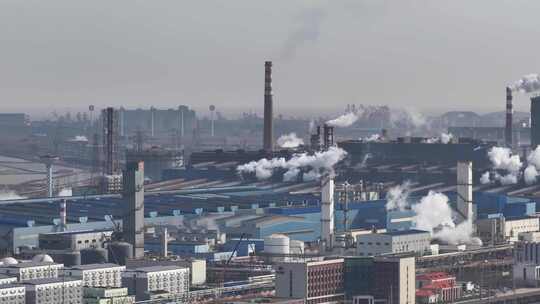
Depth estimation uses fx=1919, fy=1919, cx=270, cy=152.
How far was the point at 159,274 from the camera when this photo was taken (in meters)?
45.3

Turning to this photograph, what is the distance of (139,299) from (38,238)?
10031 mm

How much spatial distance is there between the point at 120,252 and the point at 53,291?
947 cm

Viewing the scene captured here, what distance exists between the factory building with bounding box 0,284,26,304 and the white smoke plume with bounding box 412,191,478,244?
2009 centimetres

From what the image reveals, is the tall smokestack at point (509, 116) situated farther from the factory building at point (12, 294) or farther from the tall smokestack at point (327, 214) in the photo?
the factory building at point (12, 294)

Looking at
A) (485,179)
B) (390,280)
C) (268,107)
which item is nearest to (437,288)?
(390,280)

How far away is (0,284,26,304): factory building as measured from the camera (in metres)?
40.2

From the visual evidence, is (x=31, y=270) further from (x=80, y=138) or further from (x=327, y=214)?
(x=80, y=138)

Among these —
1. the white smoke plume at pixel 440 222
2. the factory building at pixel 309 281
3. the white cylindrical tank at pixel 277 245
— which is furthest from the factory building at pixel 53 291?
the white smoke plume at pixel 440 222

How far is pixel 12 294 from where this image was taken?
133 ft

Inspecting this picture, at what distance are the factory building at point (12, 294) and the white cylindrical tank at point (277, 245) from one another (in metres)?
12.5

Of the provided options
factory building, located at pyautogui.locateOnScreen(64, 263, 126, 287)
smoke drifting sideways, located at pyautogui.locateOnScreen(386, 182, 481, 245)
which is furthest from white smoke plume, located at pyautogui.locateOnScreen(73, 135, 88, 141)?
factory building, located at pyautogui.locateOnScreen(64, 263, 126, 287)

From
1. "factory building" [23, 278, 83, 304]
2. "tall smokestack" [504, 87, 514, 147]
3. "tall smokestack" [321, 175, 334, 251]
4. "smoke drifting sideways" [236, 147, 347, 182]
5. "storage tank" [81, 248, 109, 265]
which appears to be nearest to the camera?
"factory building" [23, 278, 83, 304]

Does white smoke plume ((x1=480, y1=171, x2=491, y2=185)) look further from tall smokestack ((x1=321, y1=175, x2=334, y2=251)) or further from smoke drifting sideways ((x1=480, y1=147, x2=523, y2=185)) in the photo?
tall smokestack ((x1=321, y1=175, x2=334, y2=251))

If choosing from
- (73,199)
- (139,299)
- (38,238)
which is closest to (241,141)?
(73,199)
